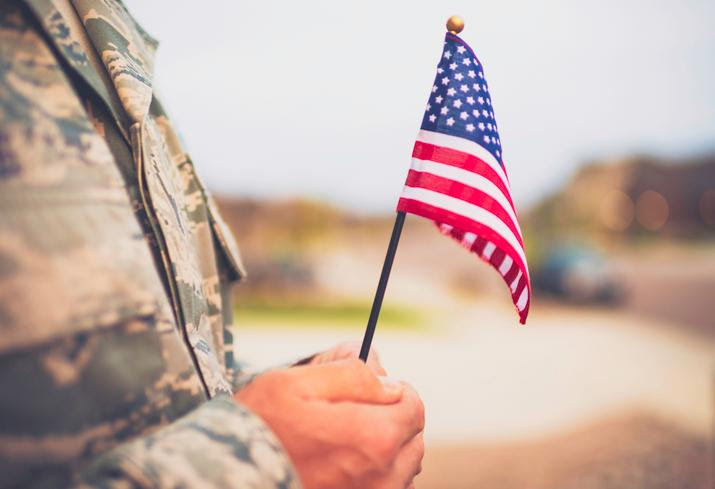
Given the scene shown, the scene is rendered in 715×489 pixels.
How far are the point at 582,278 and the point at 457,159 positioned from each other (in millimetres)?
16266

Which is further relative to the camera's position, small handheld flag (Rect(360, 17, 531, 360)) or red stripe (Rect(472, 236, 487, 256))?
red stripe (Rect(472, 236, 487, 256))

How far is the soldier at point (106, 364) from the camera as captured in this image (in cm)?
65

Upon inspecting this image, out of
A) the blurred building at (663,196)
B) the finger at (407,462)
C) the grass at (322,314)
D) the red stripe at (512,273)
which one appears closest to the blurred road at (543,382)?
the grass at (322,314)

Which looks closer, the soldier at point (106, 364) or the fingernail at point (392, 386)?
the soldier at point (106, 364)

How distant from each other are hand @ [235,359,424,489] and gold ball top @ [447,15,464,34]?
79cm

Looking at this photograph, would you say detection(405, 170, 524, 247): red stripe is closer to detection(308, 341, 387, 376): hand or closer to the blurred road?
detection(308, 341, 387, 376): hand

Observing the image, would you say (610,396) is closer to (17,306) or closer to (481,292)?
(17,306)

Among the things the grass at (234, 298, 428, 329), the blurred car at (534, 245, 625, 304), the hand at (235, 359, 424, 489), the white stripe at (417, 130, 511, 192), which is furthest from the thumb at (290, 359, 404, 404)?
the blurred car at (534, 245, 625, 304)

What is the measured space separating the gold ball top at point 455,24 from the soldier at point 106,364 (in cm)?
70

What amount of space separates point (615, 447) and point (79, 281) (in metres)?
5.95

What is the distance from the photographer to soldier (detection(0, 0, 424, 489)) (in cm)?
65

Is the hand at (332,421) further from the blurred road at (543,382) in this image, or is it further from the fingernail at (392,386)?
the blurred road at (543,382)

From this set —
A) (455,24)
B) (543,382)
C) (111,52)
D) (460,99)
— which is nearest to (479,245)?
(460,99)

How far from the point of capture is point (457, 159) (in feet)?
4.20
